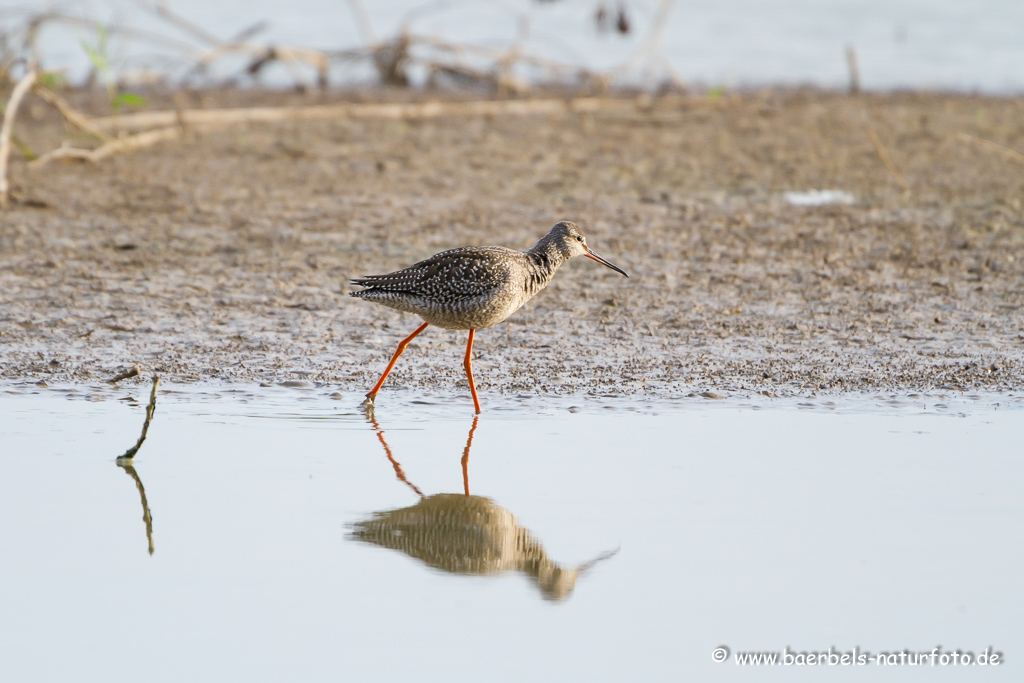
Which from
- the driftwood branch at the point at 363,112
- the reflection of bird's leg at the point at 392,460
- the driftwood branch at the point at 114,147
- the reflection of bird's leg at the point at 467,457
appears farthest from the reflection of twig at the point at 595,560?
the driftwood branch at the point at 363,112

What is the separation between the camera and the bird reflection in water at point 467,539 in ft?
14.9

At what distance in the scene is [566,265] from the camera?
9.27 metres

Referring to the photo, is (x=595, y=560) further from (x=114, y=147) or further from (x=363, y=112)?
(x=363, y=112)

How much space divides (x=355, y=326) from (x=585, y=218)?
3.10m

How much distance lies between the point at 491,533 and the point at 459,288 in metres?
2.01

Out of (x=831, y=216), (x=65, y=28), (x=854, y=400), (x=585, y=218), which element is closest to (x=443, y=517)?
(x=854, y=400)

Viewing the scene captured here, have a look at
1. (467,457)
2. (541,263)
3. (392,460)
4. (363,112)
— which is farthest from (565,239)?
(363,112)

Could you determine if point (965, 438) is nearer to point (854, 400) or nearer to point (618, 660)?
point (854, 400)

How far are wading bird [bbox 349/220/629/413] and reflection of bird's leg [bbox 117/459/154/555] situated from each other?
141 cm

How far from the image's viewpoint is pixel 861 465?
5.62 meters

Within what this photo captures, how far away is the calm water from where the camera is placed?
59.0 ft

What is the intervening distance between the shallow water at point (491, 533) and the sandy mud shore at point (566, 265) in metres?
0.59

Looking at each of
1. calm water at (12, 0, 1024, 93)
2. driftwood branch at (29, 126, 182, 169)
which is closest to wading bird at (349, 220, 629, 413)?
driftwood branch at (29, 126, 182, 169)

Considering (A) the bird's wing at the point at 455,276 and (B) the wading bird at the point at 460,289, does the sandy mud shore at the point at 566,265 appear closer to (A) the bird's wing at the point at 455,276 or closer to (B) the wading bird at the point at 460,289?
(B) the wading bird at the point at 460,289
